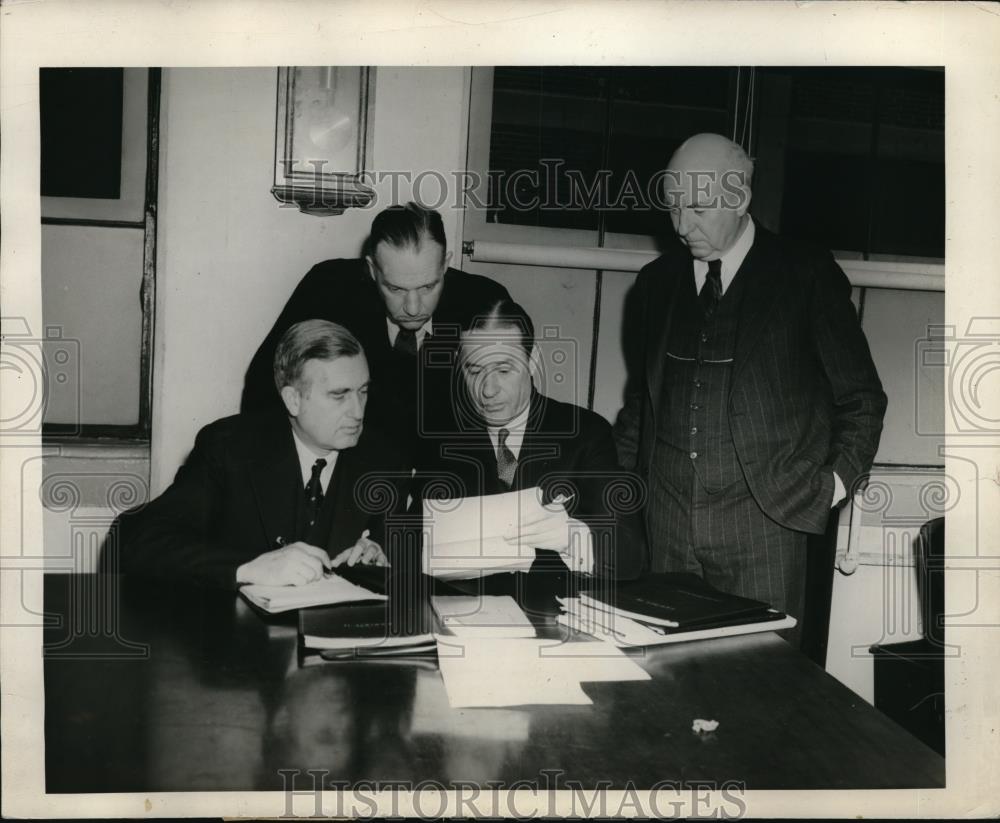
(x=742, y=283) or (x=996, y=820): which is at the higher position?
(x=742, y=283)

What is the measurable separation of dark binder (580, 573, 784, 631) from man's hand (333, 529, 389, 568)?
48 centimetres

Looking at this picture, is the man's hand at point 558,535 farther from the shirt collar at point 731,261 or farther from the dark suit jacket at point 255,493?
the shirt collar at point 731,261

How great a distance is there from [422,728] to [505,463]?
86cm

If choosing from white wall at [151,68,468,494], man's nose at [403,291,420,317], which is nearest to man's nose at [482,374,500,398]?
man's nose at [403,291,420,317]

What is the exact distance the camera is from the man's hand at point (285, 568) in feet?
6.15

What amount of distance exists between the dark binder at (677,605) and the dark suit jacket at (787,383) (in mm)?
367

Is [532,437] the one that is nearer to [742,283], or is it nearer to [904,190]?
[742,283]

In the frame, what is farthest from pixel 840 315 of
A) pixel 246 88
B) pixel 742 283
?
pixel 246 88

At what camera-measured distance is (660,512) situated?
7.30ft

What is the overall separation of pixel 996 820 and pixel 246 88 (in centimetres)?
234

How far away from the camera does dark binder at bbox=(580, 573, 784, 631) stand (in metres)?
1.74

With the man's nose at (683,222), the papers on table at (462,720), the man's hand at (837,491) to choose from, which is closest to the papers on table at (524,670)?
the papers on table at (462,720)

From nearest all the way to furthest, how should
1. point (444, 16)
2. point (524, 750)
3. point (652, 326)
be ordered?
point (524, 750)
point (444, 16)
point (652, 326)

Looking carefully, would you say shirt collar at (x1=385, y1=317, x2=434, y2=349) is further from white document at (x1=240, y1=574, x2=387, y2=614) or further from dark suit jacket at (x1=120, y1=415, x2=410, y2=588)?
white document at (x1=240, y1=574, x2=387, y2=614)
